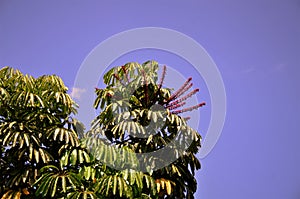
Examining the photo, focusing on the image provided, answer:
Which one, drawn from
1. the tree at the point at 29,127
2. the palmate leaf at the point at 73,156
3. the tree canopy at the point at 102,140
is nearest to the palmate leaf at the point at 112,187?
the tree canopy at the point at 102,140

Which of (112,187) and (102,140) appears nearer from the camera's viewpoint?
(112,187)

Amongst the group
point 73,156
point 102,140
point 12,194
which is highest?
point 102,140

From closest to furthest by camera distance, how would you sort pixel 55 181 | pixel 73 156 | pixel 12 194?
pixel 55 181 → pixel 12 194 → pixel 73 156

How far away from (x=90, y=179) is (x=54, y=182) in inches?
17.4

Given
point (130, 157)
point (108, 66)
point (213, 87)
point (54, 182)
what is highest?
point (108, 66)

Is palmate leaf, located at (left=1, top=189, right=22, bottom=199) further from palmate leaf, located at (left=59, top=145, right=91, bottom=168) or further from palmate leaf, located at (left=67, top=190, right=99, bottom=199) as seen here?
palmate leaf, located at (left=67, top=190, right=99, bottom=199)

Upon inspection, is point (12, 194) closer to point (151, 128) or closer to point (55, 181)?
point (55, 181)

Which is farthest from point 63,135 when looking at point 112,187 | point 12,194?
point 112,187

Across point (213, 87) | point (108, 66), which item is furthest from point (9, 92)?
point (213, 87)

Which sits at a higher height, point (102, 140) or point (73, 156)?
point (102, 140)

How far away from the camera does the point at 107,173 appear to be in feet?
15.5

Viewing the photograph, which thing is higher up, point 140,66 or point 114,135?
point 140,66

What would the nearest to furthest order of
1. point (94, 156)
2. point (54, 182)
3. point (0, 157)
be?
point (54, 182)
point (94, 156)
point (0, 157)

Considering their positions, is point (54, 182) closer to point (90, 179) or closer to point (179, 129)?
point (90, 179)
